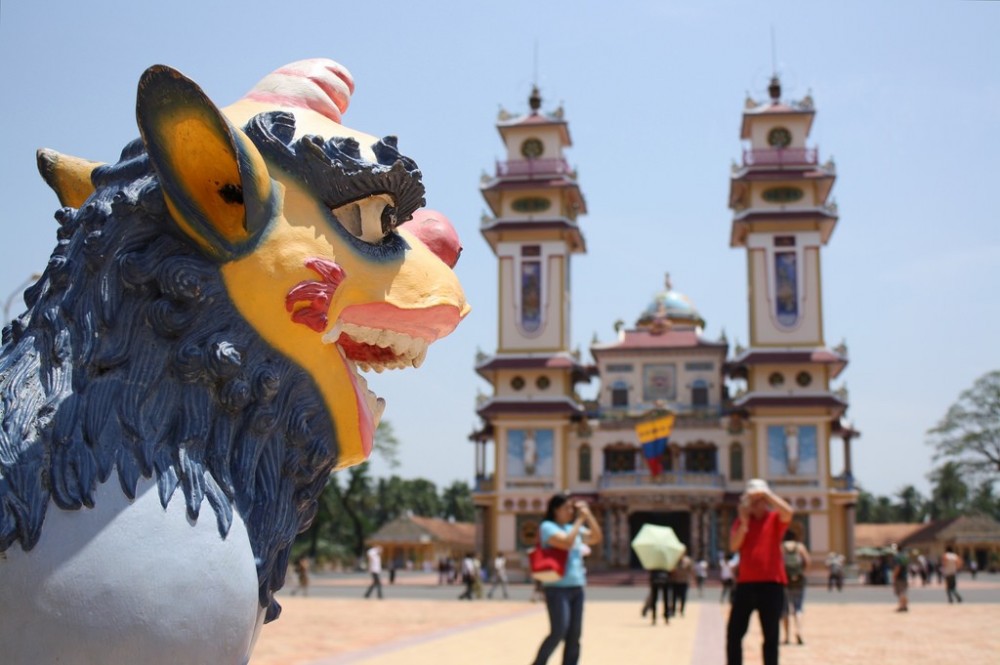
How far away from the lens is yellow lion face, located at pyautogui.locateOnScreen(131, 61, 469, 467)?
1.81 metres

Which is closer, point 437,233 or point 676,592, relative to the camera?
point 437,233

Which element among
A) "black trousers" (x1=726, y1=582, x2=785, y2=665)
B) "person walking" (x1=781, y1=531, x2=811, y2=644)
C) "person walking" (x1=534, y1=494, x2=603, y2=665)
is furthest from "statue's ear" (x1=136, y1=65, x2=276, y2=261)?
"person walking" (x1=781, y1=531, x2=811, y2=644)

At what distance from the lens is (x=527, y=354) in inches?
1480

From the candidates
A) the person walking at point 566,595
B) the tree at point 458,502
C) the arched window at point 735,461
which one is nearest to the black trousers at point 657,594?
the person walking at point 566,595

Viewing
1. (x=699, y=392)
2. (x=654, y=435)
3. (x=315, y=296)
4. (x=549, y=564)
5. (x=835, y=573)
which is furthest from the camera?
(x=699, y=392)

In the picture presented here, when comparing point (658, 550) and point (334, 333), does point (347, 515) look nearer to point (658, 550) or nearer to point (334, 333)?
point (658, 550)

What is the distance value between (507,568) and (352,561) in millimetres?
16053

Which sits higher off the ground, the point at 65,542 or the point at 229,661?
the point at 65,542

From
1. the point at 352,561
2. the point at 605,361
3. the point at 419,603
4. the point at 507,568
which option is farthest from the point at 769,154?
the point at 352,561

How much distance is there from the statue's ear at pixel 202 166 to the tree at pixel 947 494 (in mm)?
55872

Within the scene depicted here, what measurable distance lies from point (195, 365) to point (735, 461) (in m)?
36.9

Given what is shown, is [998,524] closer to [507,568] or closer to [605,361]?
[605,361]

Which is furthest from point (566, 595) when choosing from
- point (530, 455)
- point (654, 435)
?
point (530, 455)

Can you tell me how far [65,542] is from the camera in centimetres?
168
